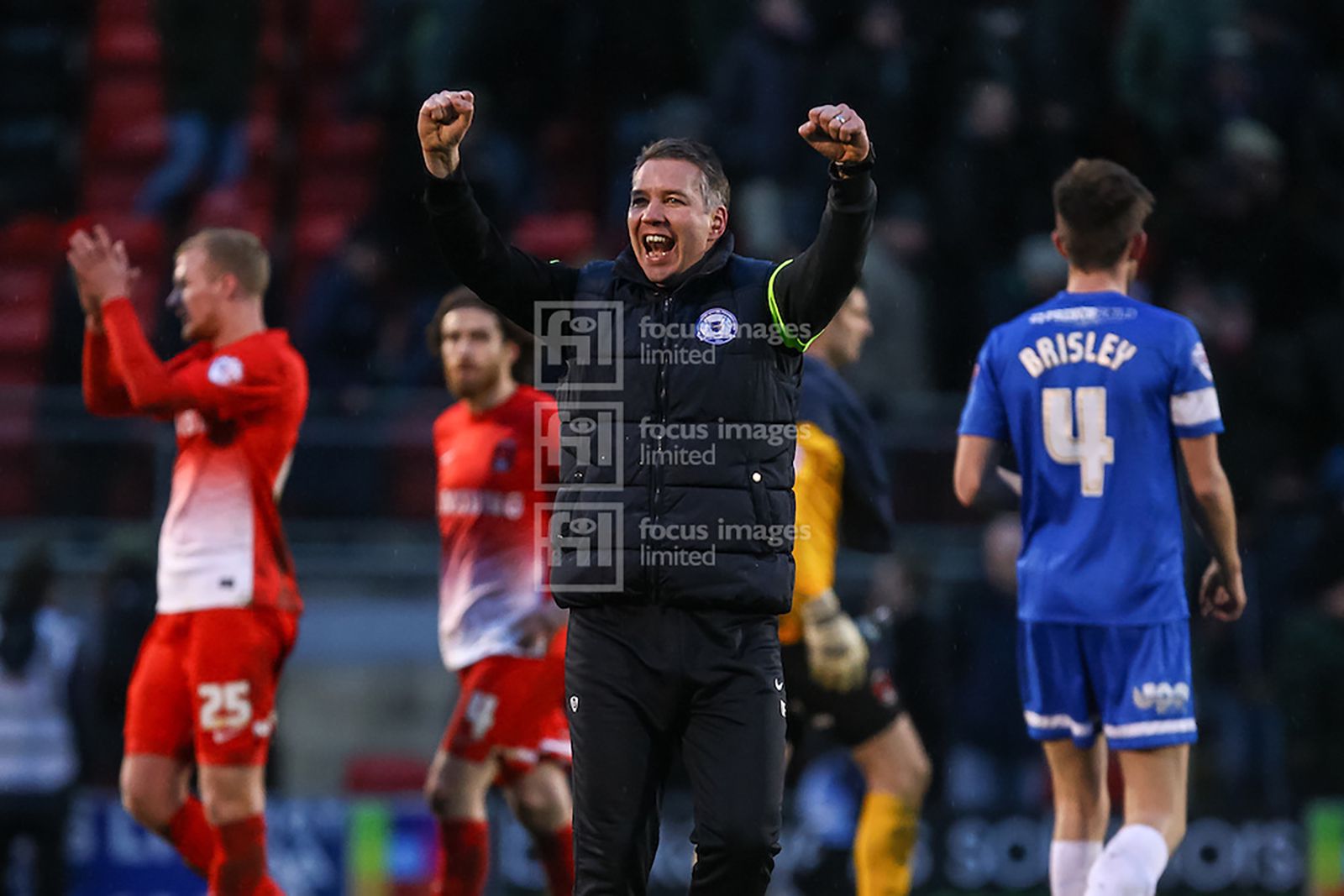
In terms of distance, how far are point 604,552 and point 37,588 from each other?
5467 millimetres

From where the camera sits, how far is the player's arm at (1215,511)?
239 inches

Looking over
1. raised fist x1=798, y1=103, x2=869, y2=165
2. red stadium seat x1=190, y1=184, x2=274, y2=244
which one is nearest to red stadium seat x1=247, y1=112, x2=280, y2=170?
red stadium seat x1=190, y1=184, x2=274, y2=244

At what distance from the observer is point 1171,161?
14.3 m

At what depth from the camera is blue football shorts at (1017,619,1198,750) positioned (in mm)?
5938

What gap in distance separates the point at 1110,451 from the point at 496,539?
242 centimetres

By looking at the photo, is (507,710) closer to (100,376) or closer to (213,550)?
(213,550)

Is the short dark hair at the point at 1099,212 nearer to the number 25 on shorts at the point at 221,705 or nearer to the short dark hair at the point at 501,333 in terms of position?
the short dark hair at the point at 501,333

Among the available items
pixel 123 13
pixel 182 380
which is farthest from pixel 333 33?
pixel 182 380

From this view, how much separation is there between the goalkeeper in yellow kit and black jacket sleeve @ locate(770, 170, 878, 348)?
2031 mm

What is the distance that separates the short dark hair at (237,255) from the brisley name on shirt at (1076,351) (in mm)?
2715

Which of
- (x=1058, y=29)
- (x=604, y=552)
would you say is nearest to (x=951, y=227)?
(x=1058, y=29)

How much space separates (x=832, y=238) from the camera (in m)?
4.79

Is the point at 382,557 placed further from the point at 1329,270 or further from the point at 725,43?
the point at 1329,270

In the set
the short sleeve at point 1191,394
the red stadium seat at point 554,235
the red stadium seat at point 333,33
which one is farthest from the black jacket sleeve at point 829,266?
the red stadium seat at point 333,33
